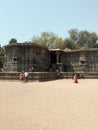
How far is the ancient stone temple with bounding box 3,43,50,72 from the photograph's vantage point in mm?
28039

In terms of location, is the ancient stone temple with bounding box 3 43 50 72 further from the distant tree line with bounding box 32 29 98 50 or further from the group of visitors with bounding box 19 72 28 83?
the distant tree line with bounding box 32 29 98 50

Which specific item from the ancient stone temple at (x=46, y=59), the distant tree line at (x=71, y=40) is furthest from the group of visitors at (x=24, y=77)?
the distant tree line at (x=71, y=40)

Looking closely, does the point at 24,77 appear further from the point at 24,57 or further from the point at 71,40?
the point at 71,40

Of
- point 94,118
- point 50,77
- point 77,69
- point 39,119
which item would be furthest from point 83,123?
point 77,69

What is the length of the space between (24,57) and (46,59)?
3358mm

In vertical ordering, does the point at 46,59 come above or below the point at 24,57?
below

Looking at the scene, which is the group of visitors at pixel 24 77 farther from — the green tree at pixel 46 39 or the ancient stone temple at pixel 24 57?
the green tree at pixel 46 39

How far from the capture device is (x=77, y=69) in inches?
1228

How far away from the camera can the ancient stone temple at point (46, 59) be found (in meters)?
28.1

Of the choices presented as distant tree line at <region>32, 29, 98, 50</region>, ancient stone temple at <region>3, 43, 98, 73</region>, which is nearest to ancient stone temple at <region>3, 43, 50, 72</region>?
ancient stone temple at <region>3, 43, 98, 73</region>

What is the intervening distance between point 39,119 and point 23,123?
1.80 feet

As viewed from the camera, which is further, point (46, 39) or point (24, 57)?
point (46, 39)

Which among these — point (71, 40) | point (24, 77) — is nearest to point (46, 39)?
point (71, 40)

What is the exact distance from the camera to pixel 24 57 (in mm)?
28219
